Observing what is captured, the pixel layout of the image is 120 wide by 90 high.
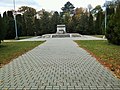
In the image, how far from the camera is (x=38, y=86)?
6.50 m

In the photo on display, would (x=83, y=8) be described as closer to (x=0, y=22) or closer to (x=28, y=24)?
(x=28, y=24)

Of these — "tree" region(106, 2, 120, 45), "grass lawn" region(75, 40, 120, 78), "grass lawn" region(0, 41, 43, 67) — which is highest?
"tree" region(106, 2, 120, 45)

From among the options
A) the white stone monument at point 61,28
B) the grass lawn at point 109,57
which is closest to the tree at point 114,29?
the grass lawn at point 109,57

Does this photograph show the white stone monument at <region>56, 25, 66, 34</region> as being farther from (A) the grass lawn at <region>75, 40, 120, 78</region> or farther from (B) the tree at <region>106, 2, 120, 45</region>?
(A) the grass lawn at <region>75, 40, 120, 78</region>

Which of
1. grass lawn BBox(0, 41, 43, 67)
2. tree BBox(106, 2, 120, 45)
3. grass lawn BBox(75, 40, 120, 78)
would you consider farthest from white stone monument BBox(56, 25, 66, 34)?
grass lawn BBox(75, 40, 120, 78)

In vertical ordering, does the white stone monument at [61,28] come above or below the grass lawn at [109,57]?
above

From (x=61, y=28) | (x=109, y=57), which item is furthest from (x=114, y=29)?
(x=61, y=28)

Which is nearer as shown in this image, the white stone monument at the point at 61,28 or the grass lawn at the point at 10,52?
the grass lawn at the point at 10,52

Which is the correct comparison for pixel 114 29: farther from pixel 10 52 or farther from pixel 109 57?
pixel 10 52

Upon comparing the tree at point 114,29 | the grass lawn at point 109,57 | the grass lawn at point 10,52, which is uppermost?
the tree at point 114,29

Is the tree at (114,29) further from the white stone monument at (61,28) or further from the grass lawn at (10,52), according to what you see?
the white stone monument at (61,28)

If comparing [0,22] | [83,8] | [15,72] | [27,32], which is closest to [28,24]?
[27,32]

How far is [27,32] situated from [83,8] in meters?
29.0

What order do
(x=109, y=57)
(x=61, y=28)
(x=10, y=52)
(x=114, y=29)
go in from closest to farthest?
1. (x=109, y=57)
2. (x=10, y=52)
3. (x=114, y=29)
4. (x=61, y=28)
